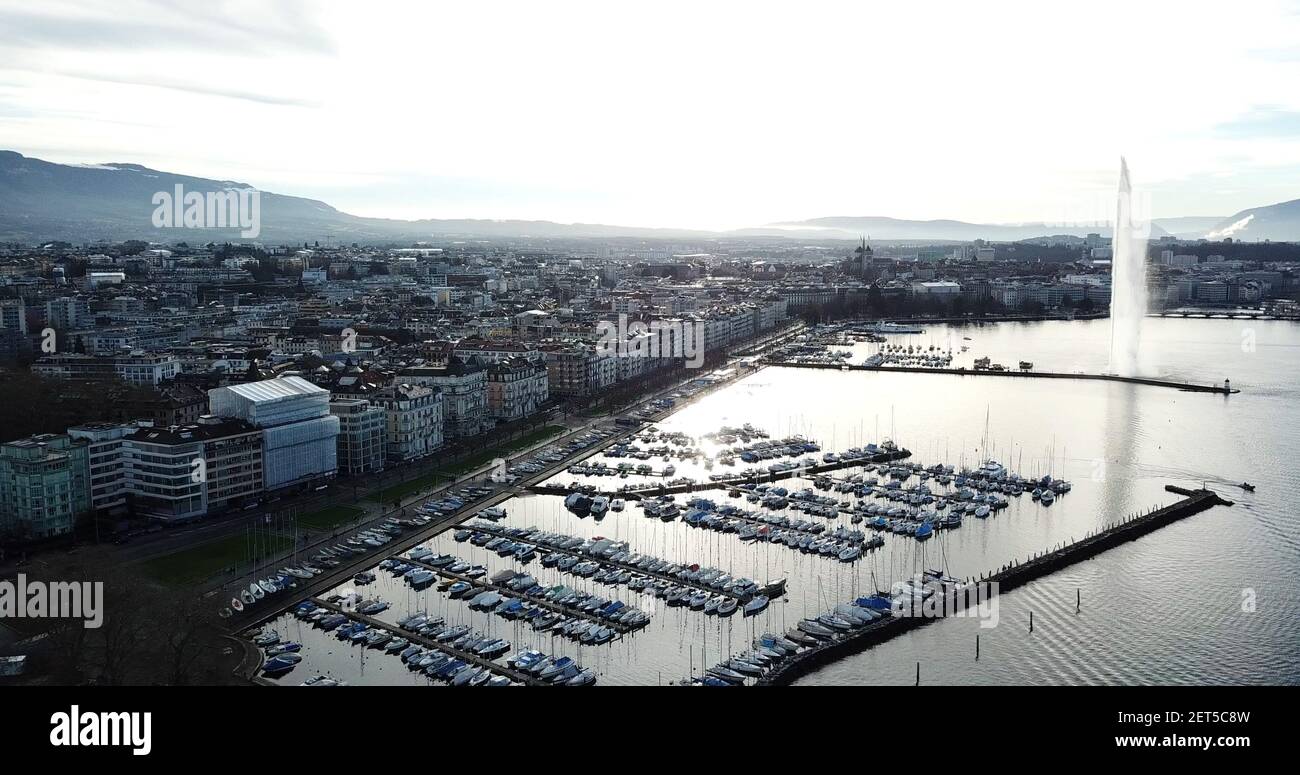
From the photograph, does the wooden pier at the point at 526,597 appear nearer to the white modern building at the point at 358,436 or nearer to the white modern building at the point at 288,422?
the white modern building at the point at 288,422

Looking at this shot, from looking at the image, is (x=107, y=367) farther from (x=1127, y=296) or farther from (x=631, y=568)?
(x=1127, y=296)

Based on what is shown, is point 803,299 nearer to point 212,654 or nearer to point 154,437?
point 154,437

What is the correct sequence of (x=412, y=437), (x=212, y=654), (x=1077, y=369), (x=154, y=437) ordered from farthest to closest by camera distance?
(x=1077, y=369), (x=412, y=437), (x=154, y=437), (x=212, y=654)

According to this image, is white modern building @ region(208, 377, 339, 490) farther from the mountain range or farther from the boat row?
the mountain range

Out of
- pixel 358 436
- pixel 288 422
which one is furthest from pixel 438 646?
pixel 358 436

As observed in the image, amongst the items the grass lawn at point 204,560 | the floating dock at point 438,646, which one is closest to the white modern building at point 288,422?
the grass lawn at point 204,560

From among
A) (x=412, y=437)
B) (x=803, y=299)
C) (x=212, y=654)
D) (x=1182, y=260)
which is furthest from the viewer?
(x=1182, y=260)

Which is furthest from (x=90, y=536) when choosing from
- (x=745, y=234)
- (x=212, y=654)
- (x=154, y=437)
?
(x=745, y=234)
